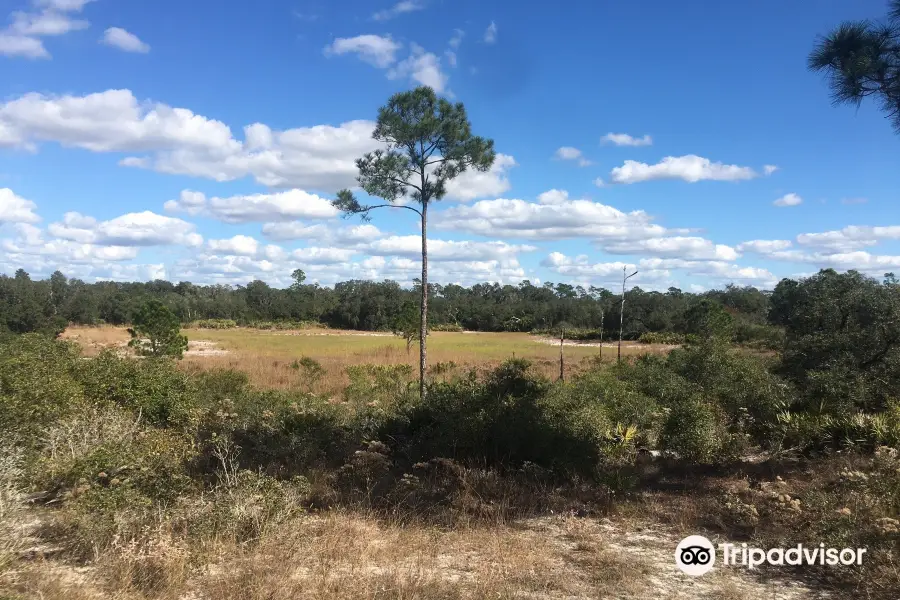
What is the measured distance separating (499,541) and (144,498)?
3527mm

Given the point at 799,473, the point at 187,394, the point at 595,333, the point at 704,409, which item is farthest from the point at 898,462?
the point at 595,333

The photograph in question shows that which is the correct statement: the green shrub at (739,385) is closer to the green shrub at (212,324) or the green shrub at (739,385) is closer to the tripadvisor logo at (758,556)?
the tripadvisor logo at (758,556)

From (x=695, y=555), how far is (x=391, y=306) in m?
74.3

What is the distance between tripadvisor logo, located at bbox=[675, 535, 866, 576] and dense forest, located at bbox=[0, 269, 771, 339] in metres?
50.1

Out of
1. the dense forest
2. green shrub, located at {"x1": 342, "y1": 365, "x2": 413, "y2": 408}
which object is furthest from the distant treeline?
green shrub, located at {"x1": 342, "y1": 365, "x2": 413, "y2": 408}

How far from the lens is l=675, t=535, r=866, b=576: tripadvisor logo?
A: 4918 millimetres

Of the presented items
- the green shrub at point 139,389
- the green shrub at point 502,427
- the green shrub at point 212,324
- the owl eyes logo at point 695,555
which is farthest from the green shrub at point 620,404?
the green shrub at point 212,324

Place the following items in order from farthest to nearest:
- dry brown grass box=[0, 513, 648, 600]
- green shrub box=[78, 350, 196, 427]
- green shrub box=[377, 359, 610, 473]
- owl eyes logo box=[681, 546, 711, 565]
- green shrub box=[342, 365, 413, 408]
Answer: green shrub box=[342, 365, 413, 408] → green shrub box=[78, 350, 196, 427] → green shrub box=[377, 359, 610, 473] → owl eyes logo box=[681, 546, 711, 565] → dry brown grass box=[0, 513, 648, 600]

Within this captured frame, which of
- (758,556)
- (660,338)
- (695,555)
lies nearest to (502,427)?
→ (695,555)

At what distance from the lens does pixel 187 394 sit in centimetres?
1056

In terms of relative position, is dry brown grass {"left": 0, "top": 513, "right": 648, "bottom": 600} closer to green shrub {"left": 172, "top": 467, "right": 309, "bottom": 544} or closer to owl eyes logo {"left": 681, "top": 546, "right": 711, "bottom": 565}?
green shrub {"left": 172, "top": 467, "right": 309, "bottom": 544}

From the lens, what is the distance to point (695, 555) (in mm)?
5281

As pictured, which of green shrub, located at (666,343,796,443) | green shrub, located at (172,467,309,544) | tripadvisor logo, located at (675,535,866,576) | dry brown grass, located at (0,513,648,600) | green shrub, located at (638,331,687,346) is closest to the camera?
dry brown grass, located at (0,513,648,600)

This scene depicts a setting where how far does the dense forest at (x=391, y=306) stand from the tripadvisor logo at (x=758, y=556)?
50129 millimetres
